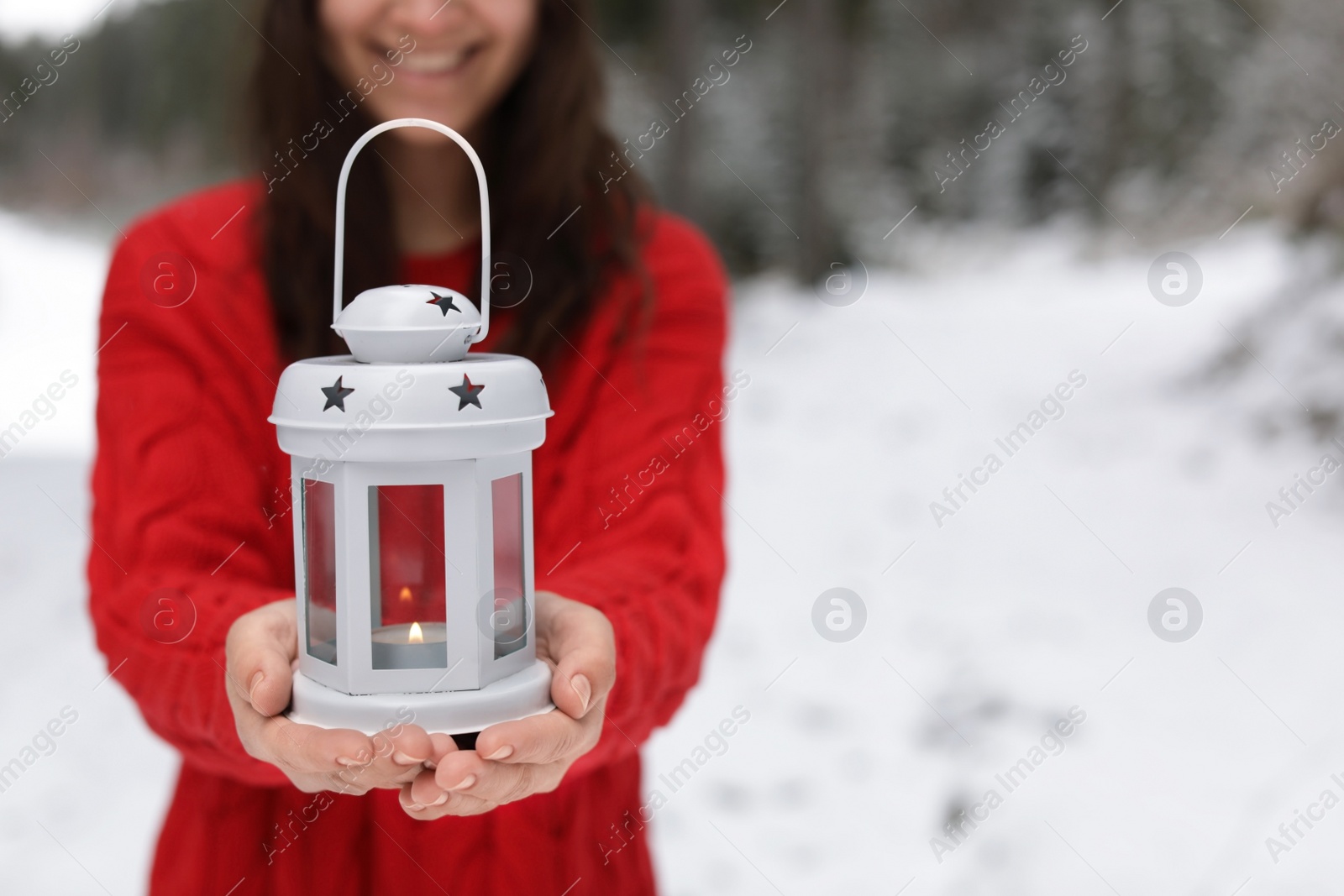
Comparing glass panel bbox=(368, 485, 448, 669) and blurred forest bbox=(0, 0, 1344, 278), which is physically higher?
glass panel bbox=(368, 485, 448, 669)

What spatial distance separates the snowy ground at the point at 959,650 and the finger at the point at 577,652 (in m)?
1.78

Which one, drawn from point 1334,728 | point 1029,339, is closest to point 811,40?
point 1029,339

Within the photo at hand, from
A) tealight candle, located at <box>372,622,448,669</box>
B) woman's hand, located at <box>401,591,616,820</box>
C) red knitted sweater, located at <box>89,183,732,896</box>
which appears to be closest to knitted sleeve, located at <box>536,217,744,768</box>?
red knitted sweater, located at <box>89,183,732,896</box>

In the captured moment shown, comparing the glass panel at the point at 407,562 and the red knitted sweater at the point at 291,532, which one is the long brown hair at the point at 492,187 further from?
the glass panel at the point at 407,562

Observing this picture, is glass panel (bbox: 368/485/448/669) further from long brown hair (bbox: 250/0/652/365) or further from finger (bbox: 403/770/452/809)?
long brown hair (bbox: 250/0/652/365)

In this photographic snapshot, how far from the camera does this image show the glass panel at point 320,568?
97cm

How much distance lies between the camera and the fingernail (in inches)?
37.1

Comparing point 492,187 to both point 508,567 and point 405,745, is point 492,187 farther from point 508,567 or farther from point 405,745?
point 405,745

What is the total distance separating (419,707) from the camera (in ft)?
2.88

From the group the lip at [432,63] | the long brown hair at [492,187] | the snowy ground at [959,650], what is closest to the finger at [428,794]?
the long brown hair at [492,187]

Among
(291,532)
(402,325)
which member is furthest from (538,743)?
(291,532)

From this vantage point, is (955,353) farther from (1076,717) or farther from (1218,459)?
(1076,717)

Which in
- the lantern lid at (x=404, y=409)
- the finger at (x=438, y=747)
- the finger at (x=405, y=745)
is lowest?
the finger at (x=438, y=747)

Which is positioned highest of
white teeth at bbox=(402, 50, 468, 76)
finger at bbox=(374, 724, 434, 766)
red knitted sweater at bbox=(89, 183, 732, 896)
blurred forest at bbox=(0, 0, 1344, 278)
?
white teeth at bbox=(402, 50, 468, 76)
